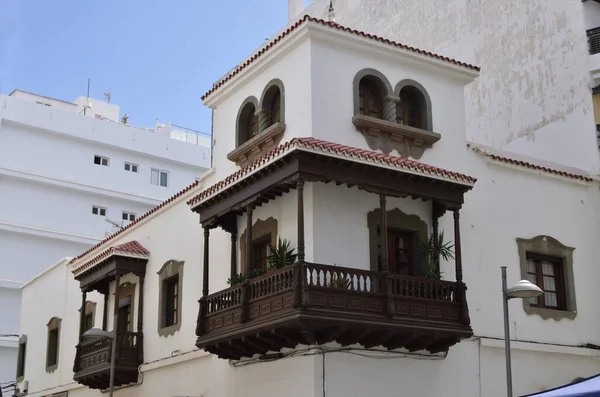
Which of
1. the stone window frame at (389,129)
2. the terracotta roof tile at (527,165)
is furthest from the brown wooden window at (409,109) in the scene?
the terracotta roof tile at (527,165)

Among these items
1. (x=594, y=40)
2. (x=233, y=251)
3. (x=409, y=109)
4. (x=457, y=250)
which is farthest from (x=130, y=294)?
(x=594, y=40)

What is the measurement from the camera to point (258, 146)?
19578 mm

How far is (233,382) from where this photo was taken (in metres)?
19.4

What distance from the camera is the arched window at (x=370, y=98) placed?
63.3ft

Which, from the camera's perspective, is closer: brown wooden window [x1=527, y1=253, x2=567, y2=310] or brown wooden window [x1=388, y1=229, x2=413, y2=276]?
brown wooden window [x1=388, y1=229, x2=413, y2=276]

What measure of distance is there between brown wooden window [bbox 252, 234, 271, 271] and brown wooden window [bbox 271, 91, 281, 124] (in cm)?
261

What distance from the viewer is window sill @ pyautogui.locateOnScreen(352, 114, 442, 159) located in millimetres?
18672

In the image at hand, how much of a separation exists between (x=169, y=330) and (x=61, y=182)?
833 inches

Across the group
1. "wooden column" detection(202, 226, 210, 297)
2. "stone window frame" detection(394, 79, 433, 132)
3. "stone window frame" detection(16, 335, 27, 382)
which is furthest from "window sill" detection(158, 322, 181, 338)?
"stone window frame" detection(16, 335, 27, 382)

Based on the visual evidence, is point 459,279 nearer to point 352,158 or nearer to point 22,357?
point 352,158

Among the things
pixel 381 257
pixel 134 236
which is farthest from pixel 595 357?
pixel 134 236

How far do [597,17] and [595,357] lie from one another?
30.8 feet

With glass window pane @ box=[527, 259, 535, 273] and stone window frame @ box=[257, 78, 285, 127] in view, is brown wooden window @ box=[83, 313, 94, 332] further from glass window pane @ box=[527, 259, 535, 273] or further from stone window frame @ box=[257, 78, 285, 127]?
glass window pane @ box=[527, 259, 535, 273]

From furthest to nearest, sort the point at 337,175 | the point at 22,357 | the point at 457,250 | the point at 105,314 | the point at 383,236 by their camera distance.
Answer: the point at 22,357 → the point at 105,314 → the point at 457,250 → the point at 383,236 → the point at 337,175
